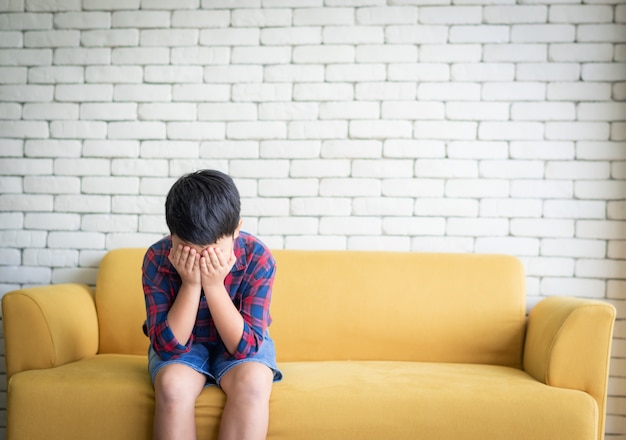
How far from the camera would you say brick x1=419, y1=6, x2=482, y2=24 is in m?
2.86

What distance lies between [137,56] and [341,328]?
1.51 meters

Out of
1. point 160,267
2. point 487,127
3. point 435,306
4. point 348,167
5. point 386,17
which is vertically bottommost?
point 435,306

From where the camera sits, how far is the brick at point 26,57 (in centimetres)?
301

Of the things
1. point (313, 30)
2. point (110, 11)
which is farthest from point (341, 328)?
point (110, 11)

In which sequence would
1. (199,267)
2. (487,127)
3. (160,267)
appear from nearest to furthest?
(199,267) < (160,267) < (487,127)

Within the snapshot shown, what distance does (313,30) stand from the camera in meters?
2.91

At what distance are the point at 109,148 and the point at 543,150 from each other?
6.23 feet

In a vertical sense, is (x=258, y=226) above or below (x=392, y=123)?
below

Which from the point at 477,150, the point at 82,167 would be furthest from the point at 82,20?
the point at 477,150

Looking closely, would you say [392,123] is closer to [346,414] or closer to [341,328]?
[341,328]

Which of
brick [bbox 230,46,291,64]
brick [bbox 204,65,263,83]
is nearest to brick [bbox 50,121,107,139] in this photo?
brick [bbox 204,65,263,83]

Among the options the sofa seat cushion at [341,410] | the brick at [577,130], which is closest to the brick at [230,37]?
the brick at [577,130]

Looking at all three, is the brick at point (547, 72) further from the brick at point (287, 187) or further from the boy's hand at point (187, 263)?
the boy's hand at point (187, 263)

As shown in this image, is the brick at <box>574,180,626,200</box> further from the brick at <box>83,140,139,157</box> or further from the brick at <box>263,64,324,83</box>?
the brick at <box>83,140,139,157</box>
